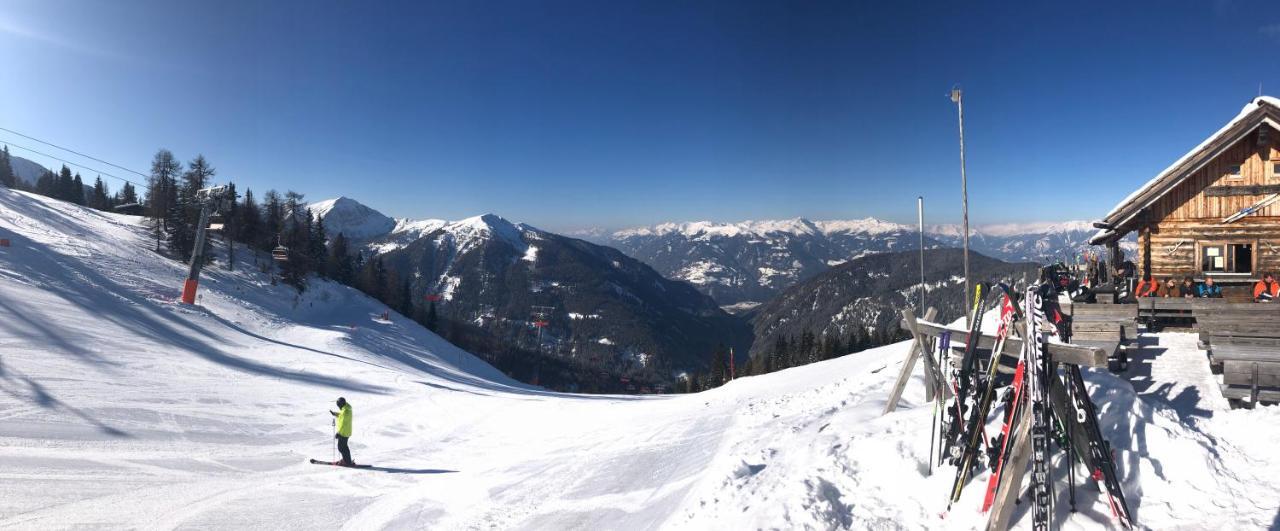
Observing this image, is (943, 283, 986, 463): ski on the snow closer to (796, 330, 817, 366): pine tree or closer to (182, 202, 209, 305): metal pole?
(182, 202, 209, 305): metal pole

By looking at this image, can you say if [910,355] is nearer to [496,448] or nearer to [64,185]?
[496,448]

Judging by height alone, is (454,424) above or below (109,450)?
below

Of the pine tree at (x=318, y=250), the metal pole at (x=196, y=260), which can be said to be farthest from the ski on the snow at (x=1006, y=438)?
the pine tree at (x=318, y=250)

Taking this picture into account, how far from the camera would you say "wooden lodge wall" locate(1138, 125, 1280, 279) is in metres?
19.0

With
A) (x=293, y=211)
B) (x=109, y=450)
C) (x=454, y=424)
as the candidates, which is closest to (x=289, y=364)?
(x=454, y=424)

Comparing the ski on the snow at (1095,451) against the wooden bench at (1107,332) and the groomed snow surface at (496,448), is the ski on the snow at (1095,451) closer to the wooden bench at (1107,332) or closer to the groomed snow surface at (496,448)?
the groomed snow surface at (496,448)

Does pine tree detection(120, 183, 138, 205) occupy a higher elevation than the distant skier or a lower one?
higher

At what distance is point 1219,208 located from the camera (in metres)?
19.5

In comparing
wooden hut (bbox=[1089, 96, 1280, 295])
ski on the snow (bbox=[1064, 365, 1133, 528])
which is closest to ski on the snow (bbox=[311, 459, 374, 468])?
ski on the snow (bbox=[1064, 365, 1133, 528])

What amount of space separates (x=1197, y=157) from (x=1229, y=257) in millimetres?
3913

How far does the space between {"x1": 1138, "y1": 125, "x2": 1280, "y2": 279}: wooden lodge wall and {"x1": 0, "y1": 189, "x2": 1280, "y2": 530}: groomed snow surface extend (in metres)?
9.32

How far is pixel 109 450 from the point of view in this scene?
11836mm

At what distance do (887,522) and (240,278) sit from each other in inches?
2497

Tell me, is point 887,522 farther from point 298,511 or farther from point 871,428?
point 298,511
